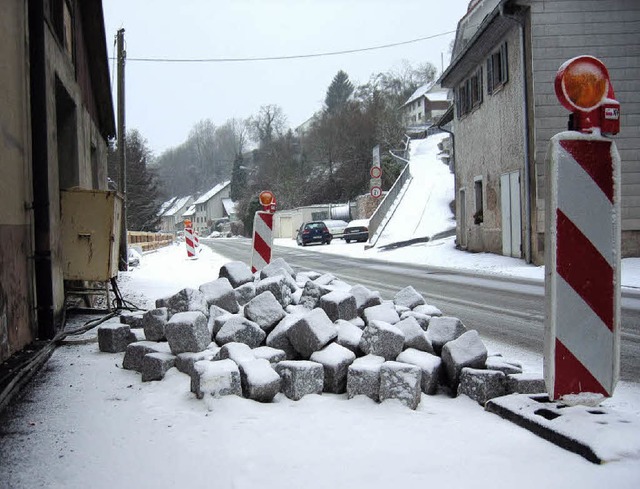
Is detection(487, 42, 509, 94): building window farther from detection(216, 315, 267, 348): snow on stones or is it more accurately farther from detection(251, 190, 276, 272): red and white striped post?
detection(216, 315, 267, 348): snow on stones

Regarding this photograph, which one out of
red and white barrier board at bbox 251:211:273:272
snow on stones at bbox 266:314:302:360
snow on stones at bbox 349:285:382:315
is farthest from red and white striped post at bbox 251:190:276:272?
snow on stones at bbox 266:314:302:360

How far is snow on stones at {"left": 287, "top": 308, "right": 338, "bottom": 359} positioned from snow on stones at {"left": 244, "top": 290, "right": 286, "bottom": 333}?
0.40 metres

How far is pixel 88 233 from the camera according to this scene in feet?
25.0

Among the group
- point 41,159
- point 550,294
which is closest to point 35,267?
point 41,159

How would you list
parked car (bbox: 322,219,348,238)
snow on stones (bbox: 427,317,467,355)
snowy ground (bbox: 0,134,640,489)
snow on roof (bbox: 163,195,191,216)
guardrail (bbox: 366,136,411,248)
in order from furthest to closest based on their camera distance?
snow on roof (bbox: 163,195,191,216) → parked car (bbox: 322,219,348,238) → guardrail (bbox: 366,136,411,248) → snow on stones (bbox: 427,317,467,355) → snowy ground (bbox: 0,134,640,489)

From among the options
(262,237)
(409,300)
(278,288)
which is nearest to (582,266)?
(409,300)

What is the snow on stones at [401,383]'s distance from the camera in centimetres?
375

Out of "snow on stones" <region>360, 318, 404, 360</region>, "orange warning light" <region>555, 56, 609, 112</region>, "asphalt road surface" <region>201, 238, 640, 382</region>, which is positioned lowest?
"asphalt road surface" <region>201, 238, 640, 382</region>

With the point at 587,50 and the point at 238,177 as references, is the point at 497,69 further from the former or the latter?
the point at 238,177

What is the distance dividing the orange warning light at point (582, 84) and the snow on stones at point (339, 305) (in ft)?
8.76

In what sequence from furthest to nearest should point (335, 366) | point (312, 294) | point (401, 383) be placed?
point (312, 294) → point (335, 366) → point (401, 383)

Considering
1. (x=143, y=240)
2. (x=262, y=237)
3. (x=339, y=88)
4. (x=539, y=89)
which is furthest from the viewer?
(x=339, y=88)

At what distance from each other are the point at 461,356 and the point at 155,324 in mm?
2514

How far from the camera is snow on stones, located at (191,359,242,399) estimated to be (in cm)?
386
